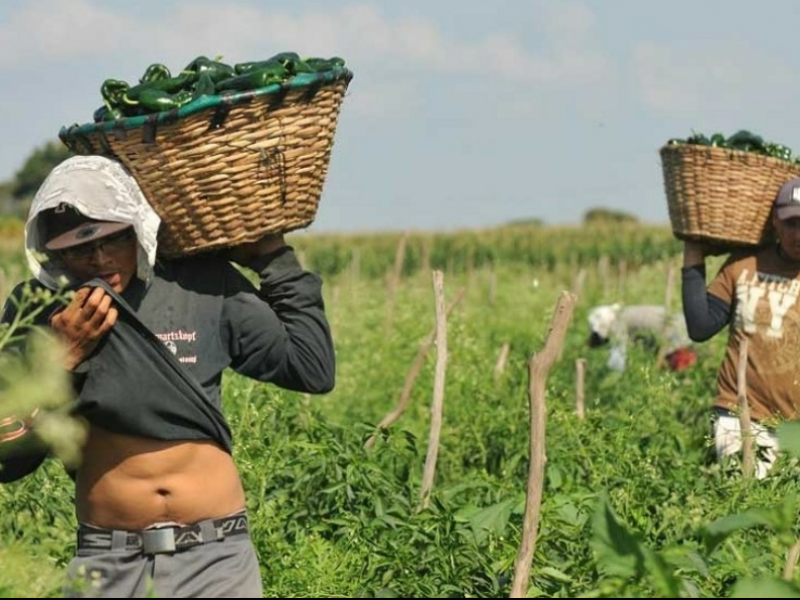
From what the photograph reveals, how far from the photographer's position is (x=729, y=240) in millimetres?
6852

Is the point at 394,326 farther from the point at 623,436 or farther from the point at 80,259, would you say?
the point at 80,259

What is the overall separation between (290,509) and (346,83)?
2.07m

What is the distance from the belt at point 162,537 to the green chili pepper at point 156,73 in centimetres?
117

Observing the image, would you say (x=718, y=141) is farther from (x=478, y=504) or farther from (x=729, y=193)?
(x=478, y=504)

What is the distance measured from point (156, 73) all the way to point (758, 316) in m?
3.32

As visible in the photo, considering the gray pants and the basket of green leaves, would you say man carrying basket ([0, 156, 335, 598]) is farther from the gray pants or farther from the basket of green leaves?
the basket of green leaves

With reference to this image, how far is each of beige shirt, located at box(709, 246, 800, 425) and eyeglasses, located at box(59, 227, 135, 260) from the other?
3.36 m

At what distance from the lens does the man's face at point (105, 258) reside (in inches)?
152

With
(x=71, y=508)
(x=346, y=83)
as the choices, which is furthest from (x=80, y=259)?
(x=71, y=508)

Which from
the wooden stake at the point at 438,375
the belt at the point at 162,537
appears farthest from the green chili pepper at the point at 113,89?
the wooden stake at the point at 438,375

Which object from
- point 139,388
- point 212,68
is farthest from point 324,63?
point 139,388

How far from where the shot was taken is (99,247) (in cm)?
386

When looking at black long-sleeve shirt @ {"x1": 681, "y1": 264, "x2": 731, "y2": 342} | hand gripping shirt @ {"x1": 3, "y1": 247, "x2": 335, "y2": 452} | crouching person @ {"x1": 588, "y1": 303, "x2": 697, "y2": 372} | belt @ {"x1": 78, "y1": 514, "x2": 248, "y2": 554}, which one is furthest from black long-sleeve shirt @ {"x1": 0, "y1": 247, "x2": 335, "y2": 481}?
crouching person @ {"x1": 588, "y1": 303, "x2": 697, "y2": 372}

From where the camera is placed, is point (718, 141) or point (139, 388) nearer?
point (139, 388)
